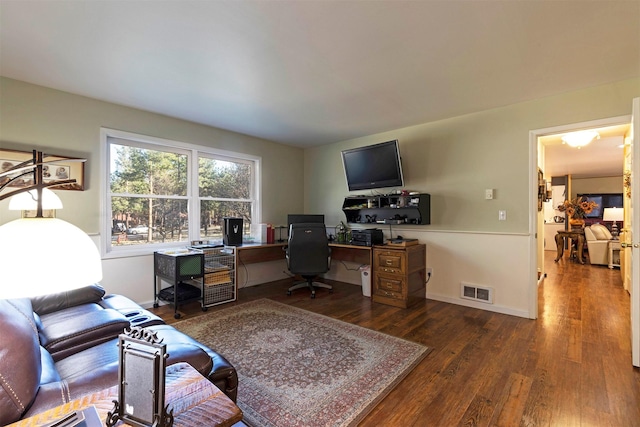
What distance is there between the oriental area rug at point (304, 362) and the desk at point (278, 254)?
Answer: 112cm

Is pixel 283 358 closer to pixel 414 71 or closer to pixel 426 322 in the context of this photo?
pixel 426 322

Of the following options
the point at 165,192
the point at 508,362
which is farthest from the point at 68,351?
the point at 508,362

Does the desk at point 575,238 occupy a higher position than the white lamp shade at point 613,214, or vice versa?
the white lamp shade at point 613,214

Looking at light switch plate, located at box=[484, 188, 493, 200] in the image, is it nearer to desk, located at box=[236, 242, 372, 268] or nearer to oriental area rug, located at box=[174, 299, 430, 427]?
desk, located at box=[236, 242, 372, 268]

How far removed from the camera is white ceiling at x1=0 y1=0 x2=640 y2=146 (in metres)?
1.80

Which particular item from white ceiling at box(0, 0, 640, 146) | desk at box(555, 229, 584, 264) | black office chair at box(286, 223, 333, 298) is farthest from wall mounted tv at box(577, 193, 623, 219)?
black office chair at box(286, 223, 333, 298)

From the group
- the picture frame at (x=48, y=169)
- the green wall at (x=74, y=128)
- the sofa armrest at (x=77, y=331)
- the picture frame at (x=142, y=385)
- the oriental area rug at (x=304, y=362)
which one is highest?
the green wall at (x=74, y=128)

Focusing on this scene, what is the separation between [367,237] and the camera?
3938 millimetres

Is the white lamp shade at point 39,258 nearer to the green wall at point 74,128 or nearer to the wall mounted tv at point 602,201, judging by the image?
the green wall at point 74,128

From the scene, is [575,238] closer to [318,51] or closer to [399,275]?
[399,275]

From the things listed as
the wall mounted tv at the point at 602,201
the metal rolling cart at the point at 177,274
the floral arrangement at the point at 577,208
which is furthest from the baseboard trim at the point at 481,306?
the wall mounted tv at the point at 602,201

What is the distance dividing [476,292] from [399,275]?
3.09 ft

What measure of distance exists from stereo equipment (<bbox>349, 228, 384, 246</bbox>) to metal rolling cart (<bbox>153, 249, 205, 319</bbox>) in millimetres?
1970

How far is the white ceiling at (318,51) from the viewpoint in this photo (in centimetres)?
180
